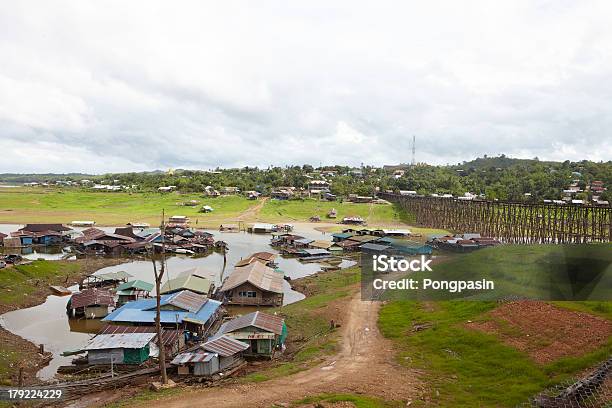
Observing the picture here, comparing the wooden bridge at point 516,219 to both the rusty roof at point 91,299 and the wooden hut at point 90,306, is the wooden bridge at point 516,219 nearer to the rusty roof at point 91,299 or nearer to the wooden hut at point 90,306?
the rusty roof at point 91,299

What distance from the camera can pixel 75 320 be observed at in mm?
35844

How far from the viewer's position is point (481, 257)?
4575 centimetres

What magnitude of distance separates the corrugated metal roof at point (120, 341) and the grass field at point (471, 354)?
14.2 meters

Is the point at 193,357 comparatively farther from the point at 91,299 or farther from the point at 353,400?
the point at 91,299

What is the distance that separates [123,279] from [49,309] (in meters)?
8.84

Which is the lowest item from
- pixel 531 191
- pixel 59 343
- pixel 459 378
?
pixel 59 343

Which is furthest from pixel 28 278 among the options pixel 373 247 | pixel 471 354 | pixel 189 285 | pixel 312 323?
pixel 373 247

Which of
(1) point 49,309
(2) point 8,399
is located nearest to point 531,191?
(1) point 49,309

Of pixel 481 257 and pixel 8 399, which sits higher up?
pixel 481 257

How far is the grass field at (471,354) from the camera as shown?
1961 cm

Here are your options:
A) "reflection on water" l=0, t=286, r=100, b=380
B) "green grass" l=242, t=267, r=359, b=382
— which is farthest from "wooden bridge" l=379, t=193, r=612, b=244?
"reflection on water" l=0, t=286, r=100, b=380

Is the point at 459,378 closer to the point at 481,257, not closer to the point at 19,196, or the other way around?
the point at 481,257

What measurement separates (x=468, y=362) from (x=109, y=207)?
121m

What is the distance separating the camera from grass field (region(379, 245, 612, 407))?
19.6m
